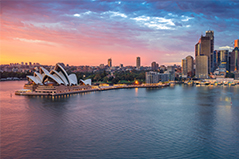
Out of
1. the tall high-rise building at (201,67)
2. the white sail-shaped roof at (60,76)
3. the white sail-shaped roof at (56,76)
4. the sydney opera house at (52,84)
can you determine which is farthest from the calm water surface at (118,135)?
the tall high-rise building at (201,67)

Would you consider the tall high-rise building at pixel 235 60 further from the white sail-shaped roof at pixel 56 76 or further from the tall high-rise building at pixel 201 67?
the white sail-shaped roof at pixel 56 76

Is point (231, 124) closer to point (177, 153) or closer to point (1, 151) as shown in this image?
point (177, 153)

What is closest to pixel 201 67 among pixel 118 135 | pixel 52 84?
pixel 52 84

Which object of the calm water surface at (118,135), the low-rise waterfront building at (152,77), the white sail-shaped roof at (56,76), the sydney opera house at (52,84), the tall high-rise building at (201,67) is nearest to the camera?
the calm water surface at (118,135)

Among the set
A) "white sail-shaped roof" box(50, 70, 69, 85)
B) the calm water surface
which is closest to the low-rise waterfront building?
"white sail-shaped roof" box(50, 70, 69, 85)

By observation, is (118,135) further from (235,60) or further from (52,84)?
(235,60)
